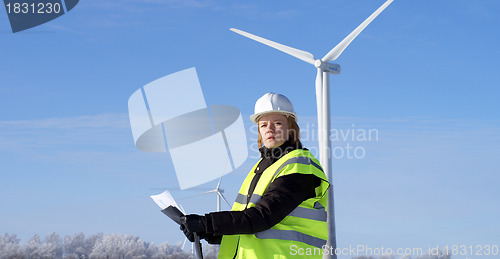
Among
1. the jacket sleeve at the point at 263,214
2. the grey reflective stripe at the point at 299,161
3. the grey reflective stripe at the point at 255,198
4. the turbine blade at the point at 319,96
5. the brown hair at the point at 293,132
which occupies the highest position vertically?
the turbine blade at the point at 319,96

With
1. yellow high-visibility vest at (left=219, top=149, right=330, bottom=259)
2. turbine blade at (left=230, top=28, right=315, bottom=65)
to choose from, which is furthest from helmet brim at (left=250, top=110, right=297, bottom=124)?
turbine blade at (left=230, top=28, right=315, bottom=65)

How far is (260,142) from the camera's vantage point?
7281mm

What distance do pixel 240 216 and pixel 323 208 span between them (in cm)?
108

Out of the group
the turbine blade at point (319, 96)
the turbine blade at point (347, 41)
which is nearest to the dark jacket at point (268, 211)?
the turbine blade at point (319, 96)

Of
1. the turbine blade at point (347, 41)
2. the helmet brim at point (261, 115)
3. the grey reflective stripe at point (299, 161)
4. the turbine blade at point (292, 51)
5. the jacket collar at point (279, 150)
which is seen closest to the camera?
the grey reflective stripe at point (299, 161)

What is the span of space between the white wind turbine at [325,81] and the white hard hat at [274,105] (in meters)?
18.0

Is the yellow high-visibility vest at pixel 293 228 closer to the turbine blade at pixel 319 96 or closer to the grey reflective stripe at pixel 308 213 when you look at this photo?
the grey reflective stripe at pixel 308 213

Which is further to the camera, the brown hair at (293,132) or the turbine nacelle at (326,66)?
the turbine nacelle at (326,66)

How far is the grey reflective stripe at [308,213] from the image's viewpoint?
630 centimetres

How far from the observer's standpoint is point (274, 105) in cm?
693

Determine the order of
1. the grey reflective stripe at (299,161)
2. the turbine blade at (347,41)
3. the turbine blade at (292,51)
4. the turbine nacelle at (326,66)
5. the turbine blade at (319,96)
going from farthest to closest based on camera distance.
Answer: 1. the turbine nacelle at (326,66)
2. the turbine blade at (292,51)
3. the turbine blade at (347,41)
4. the turbine blade at (319,96)
5. the grey reflective stripe at (299,161)

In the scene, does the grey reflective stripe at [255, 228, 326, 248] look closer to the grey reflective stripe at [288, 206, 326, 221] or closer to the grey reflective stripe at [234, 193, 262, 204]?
the grey reflective stripe at [288, 206, 326, 221]

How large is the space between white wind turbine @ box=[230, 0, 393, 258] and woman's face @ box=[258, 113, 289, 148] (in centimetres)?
1797

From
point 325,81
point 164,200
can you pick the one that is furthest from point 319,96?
point 164,200
